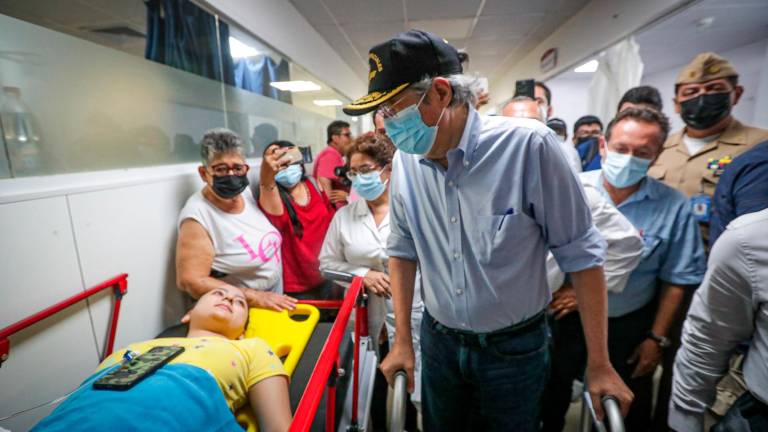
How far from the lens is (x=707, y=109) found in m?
1.86

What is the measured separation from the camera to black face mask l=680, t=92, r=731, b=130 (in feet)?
6.03

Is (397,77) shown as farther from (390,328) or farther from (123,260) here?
(123,260)

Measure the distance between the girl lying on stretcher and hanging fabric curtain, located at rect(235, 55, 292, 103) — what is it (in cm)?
207

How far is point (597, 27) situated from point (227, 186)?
4470 mm

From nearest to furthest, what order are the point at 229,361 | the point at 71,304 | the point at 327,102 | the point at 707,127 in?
1. the point at 229,361
2. the point at 71,304
3. the point at 707,127
4. the point at 327,102

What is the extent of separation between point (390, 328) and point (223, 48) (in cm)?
241

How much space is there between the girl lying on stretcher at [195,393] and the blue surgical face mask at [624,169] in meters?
1.71

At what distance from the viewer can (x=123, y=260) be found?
1.61 m

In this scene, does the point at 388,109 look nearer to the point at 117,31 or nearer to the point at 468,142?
the point at 468,142

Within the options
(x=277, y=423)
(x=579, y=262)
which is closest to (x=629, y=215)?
(x=579, y=262)

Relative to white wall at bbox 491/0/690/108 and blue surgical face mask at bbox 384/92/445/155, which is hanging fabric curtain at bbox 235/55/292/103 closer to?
blue surgical face mask at bbox 384/92/445/155

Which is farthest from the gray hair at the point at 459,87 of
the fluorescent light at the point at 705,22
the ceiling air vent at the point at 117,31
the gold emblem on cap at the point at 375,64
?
the fluorescent light at the point at 705,22

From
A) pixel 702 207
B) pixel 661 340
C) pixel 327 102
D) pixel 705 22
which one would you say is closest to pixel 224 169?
pixel 661 340

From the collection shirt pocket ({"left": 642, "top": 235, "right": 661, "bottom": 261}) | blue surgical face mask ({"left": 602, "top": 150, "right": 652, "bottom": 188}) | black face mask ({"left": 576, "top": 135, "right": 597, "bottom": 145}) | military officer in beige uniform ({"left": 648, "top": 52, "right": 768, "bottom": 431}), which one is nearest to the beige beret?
military officer in beige uniform ({"left": 648, "top": 52, "right": 768, "bottom": 431})
